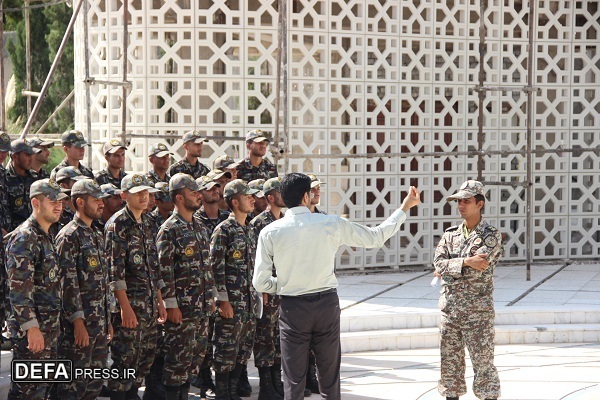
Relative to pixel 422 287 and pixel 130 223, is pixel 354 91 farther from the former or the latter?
pixel 130 223

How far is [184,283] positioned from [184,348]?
1.55 feet

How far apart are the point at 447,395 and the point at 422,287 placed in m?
4.95

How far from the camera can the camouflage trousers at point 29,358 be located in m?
6.21

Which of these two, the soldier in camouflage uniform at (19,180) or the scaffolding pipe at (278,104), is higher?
the scaffolding pipe at (278,104)

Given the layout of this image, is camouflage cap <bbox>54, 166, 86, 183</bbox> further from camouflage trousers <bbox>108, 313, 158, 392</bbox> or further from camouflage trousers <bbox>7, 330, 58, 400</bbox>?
camouflage trousers <bbox>7, 330, 58, 400</bbox>

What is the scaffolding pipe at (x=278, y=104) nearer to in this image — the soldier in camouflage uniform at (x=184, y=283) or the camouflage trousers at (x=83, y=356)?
the soldier in camouflage uniform at (x=184, y=283)

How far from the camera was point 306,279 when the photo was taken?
19.4 feet

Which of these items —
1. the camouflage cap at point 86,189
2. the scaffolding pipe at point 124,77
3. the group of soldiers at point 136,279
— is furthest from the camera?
the scaffolding pipe at point 124,77

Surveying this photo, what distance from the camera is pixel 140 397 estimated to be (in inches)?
305

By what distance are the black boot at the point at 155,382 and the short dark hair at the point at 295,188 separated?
7.44 feet

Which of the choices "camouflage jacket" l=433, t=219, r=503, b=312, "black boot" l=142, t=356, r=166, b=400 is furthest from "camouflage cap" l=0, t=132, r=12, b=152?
"camouflage jacket" l=433, t=219, r=503, b=312

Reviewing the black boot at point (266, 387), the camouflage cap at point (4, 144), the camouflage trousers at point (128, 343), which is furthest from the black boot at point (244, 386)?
the camouflage cap at point (4, 144)

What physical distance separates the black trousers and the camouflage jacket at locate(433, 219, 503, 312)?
47.6 inches

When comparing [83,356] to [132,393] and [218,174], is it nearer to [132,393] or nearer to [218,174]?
[132,393]
